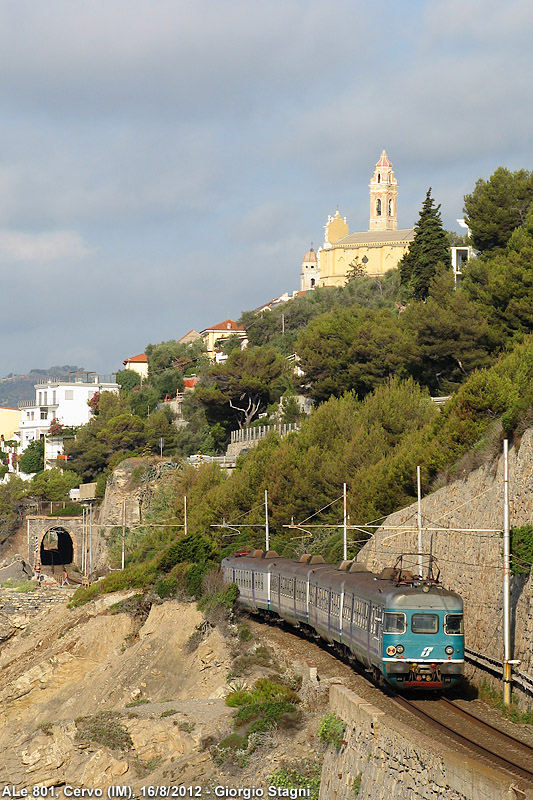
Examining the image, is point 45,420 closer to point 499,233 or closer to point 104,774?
point 499,233

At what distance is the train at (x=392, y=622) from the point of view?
2058cm

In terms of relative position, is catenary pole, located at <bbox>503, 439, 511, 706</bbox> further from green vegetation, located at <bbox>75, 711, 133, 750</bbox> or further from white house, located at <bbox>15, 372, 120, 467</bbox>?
white house, located at <bbox>15, 372, 120, 467</bbox>

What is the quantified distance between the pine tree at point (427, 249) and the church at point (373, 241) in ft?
152

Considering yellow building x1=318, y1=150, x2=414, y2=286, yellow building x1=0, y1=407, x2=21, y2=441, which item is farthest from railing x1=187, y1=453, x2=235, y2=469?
yellow building x1=0, y1=407, x2=21, y2=441

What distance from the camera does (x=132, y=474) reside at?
74.6 metres

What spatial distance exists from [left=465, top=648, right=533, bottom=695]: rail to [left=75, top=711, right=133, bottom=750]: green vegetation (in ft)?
25.2

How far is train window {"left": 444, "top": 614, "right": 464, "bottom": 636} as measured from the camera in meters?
21.0

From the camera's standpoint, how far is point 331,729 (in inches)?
748

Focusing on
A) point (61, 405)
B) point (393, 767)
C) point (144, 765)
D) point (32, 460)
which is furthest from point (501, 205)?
point (61, 405)

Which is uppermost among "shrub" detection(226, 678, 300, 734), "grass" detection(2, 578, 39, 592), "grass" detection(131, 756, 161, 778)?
"shrub" detection(226, 678, 300, 734)

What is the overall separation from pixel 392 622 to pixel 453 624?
1.23 meters

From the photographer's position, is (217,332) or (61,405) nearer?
(61,405)

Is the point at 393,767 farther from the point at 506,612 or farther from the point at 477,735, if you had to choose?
the point at 506,612

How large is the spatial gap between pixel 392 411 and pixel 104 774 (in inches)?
1156
